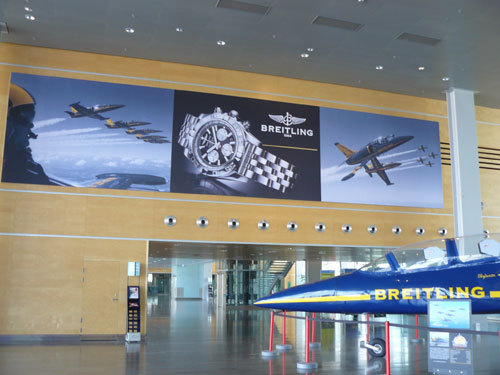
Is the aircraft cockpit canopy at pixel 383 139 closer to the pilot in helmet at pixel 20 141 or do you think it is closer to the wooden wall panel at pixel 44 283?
the wooden wall panel at pixel 44 283

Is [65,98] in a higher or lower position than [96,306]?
higher

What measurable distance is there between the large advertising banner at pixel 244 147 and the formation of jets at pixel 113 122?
0.63 m

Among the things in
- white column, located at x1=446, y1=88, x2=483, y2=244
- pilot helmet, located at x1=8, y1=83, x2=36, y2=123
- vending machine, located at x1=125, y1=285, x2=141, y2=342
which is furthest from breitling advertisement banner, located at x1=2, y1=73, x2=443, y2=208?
vending machine, located at x1=125, y1=285, x2=141, y2=342

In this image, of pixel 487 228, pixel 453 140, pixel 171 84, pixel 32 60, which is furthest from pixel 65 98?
pixel 487 228

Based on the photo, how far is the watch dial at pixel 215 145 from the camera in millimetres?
14070

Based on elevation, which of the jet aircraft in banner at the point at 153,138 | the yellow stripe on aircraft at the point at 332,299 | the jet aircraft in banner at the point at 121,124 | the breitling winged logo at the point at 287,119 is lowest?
the yellow stripe on aircraft at the point at 332,299

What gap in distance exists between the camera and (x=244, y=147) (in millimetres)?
14477

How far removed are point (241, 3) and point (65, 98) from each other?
534 cm

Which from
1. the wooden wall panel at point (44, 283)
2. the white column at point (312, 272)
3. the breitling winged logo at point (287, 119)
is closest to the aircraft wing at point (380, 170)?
the breitling winged logo at point (287, 119)

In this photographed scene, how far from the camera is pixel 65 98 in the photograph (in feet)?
43.4

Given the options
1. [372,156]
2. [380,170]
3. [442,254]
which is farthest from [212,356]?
[372,156]

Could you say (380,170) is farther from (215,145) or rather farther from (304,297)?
(304,297)

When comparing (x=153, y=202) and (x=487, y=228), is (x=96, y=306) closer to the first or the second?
(x=153, y=202)

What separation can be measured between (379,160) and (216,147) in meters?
5.28
